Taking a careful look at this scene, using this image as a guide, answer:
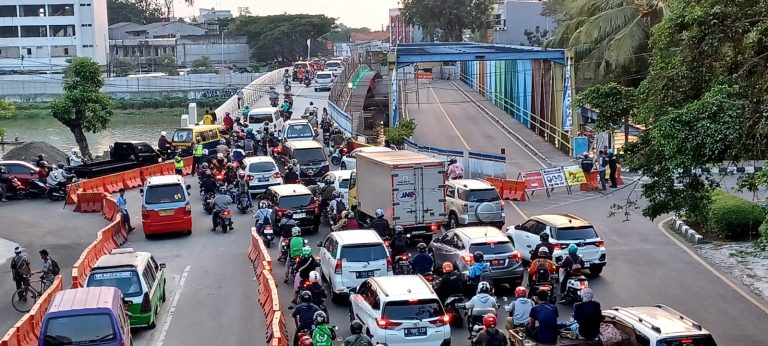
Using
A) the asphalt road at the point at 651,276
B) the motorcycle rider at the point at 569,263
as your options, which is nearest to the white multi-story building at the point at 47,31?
the asphalt road at the point at 651,276

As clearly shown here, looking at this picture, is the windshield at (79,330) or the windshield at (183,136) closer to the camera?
the windshield at (79,330)

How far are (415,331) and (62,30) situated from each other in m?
109

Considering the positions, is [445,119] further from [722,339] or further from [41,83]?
[41,83]

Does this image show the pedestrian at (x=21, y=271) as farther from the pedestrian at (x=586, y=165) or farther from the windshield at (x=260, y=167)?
the pedestrian at (x=586, y=165)

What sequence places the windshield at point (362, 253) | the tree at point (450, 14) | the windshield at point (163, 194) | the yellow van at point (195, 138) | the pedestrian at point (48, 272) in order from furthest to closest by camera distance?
the tree at point (450, 14) < the yellow van at point (195, 138) < the windshield at point (163, 194) < the pedestrian at point (48, 272) < the windshield at point (362, 253)

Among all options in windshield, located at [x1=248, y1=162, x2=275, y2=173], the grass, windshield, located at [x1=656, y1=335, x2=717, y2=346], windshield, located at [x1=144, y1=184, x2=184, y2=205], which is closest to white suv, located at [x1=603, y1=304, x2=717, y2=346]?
windshield, located at [x1=656, y1=335, x2=717, y2=346]

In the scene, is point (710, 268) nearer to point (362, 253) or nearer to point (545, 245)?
point (545, 245)

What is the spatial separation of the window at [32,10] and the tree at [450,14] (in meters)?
43.8

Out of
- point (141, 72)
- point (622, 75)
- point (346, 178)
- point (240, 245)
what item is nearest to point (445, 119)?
point (622, 75)

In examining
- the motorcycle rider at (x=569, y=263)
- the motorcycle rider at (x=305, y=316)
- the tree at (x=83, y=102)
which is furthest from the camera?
the tree at (x=83, y=102)

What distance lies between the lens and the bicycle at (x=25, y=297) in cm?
2233

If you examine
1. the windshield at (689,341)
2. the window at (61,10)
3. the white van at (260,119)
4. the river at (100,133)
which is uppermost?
the window at (61,10)

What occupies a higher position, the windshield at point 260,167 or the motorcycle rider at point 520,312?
the windshield at point 260,167

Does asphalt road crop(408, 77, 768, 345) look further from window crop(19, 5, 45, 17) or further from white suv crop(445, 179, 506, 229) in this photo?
window crop(19, 5, 45, 17)
